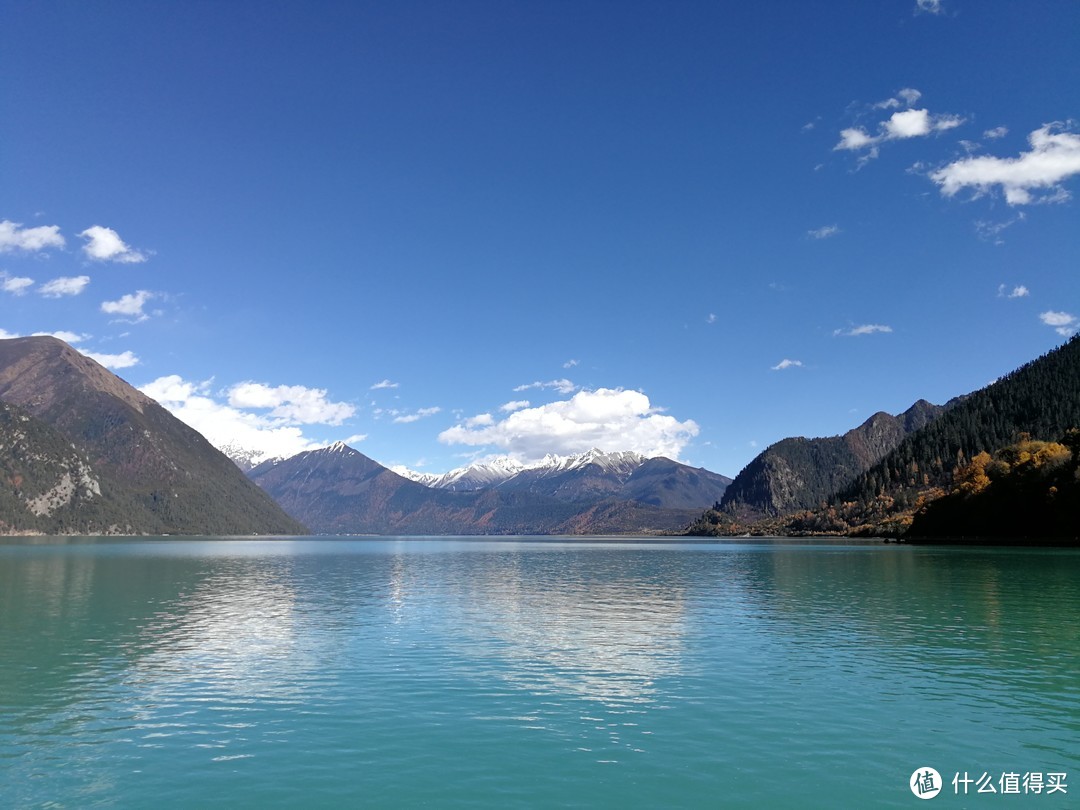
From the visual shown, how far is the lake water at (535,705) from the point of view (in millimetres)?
23297

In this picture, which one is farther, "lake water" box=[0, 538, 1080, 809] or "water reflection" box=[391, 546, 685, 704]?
"water reflection" box=[391, 546, 685, 704]

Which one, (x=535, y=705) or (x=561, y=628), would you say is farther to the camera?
(x=561, y=628)

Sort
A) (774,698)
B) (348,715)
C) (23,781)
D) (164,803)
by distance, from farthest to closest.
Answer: (774,698) < (348,715) < (23,781) < (164,803)

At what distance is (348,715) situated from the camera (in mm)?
31641

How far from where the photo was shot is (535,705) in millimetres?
32969

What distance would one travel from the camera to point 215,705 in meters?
33.2

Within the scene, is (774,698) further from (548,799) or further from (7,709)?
(7,709)

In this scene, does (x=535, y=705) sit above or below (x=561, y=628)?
above

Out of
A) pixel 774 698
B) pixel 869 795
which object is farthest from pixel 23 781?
pixel 774 698

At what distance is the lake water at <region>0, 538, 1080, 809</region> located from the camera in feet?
76.4

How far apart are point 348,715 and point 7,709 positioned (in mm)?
14686

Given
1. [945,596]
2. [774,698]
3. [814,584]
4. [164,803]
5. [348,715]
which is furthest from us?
[814,584]

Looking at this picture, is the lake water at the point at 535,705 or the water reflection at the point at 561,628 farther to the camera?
the water reflection at the point at 561,628

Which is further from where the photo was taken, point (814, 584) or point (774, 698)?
point (814, 584)
